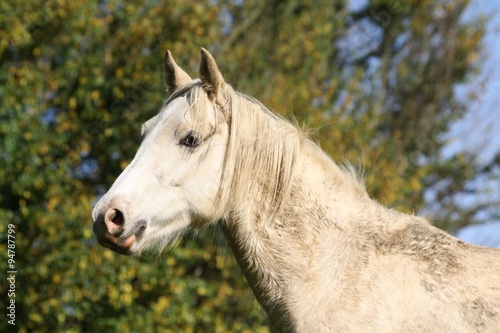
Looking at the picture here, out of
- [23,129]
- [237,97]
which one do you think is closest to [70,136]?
[23,129]

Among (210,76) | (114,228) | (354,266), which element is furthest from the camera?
(210,76)

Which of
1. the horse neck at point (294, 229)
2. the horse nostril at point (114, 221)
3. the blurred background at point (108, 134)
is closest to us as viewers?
the horse nostril at point (114, 221)

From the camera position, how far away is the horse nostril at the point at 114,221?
3911 millimetres

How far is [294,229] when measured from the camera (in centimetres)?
424

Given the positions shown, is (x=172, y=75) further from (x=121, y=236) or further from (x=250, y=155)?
(x=121, y=236)

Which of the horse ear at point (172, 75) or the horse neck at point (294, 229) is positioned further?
the horse ear at point (172, 75)

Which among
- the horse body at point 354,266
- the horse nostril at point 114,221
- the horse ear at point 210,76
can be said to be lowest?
the horse body at point 354,266

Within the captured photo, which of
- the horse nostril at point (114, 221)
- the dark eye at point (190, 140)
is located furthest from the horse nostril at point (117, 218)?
the dark eye at point (190, 140)

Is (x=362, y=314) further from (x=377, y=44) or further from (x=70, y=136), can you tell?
(x=377, y=44)

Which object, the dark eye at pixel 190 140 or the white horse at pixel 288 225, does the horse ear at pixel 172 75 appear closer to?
the white horse at pixel 288 225

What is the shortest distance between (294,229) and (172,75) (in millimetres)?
1377

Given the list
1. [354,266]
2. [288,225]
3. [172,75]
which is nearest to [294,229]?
[288,225]

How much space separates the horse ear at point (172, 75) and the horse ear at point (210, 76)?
0.50 m

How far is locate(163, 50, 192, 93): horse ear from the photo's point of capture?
16.0ft
